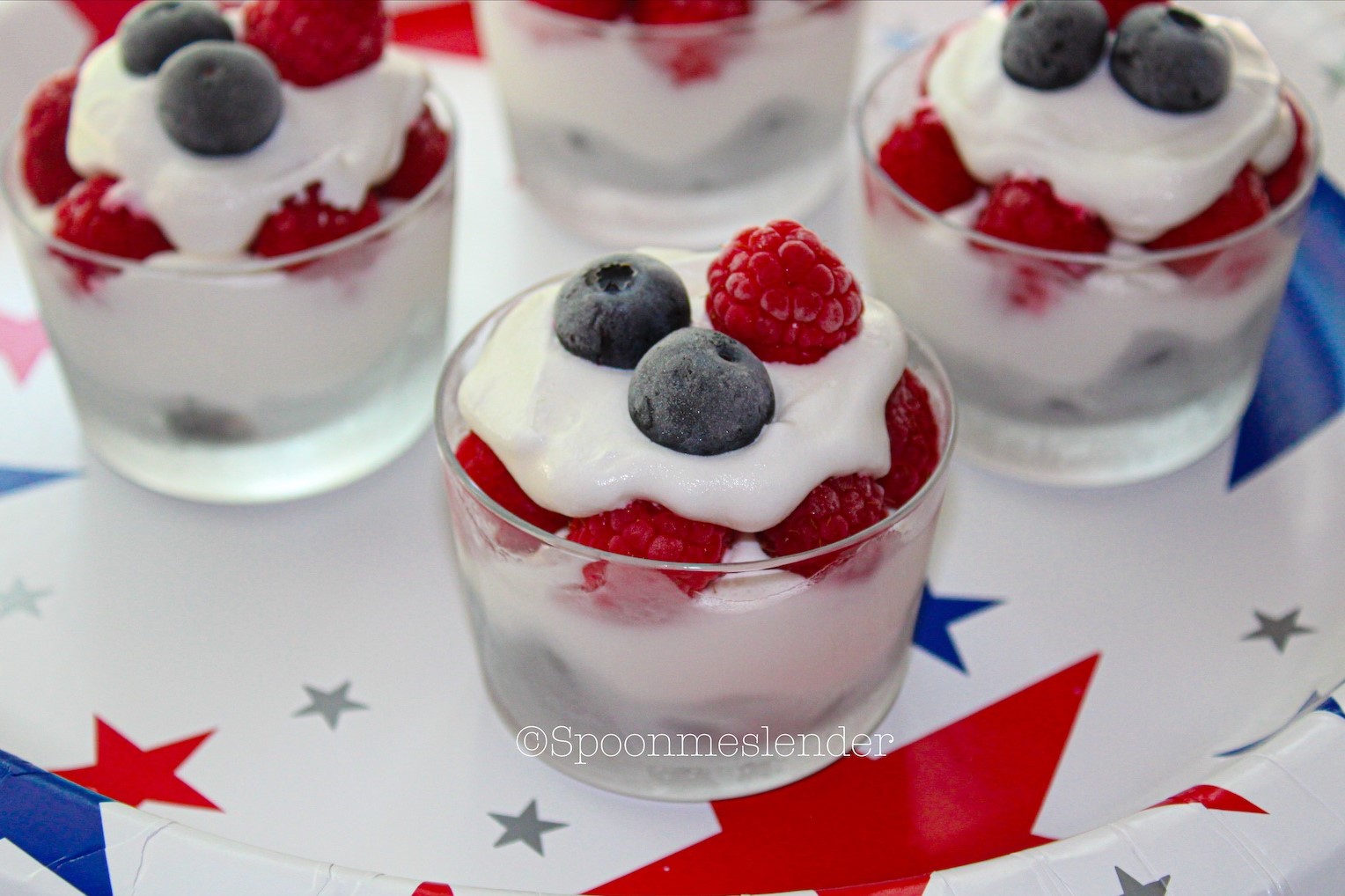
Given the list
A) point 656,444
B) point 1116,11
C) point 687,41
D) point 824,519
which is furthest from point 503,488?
point 1116,11

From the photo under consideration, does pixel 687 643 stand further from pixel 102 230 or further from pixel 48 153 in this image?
pixel 48 153

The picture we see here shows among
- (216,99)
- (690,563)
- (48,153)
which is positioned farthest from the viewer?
(48,153)

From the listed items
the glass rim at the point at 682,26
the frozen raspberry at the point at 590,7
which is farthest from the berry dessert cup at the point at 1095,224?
the frozen raspberry at the point at 590,7

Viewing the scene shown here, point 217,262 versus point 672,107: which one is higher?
point 217,262

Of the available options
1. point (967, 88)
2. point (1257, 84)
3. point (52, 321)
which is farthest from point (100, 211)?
point (1257, 84)

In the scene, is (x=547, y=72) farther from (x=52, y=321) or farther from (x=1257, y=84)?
(x=1257, y=84)

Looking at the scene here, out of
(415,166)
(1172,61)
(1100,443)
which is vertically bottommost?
(1100,443)
